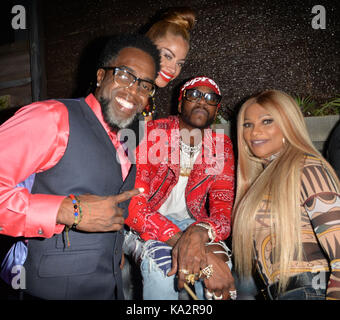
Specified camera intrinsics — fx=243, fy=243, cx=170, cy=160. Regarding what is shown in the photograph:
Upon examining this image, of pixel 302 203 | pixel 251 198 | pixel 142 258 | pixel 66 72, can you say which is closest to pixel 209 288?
pixel 142 258

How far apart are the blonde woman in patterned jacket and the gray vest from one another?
107cm

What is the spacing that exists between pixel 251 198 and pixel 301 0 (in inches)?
145

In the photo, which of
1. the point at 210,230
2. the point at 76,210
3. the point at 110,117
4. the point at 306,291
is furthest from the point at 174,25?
the point at 306,291

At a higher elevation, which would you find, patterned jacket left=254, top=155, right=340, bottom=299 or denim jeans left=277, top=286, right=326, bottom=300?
patterned jacket left=254, top=155, right=340, bottom=299

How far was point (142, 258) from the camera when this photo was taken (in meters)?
2.04

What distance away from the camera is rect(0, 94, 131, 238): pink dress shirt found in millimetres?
1255

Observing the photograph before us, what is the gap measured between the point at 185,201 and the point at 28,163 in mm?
1610

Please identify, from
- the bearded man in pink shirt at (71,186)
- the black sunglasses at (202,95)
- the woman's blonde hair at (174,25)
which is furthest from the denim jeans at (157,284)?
the woman's blonde hair at (174,25)

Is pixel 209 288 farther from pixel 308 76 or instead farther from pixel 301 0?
pixel 301 0

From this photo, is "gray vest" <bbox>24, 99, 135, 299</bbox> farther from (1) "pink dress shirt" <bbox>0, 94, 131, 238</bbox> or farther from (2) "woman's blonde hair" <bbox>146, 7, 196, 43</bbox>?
(2) "woman's blonde hair" <bbox>146, 7, 196, 43</bbox>

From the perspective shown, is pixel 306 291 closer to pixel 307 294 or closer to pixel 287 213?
pixel 307 294

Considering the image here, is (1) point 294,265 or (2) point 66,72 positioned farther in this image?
(2) point 66,72

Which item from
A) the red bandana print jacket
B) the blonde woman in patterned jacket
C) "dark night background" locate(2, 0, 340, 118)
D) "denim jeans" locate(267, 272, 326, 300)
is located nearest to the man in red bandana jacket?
the red bandana print jacket

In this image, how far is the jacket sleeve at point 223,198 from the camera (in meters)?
2.11
